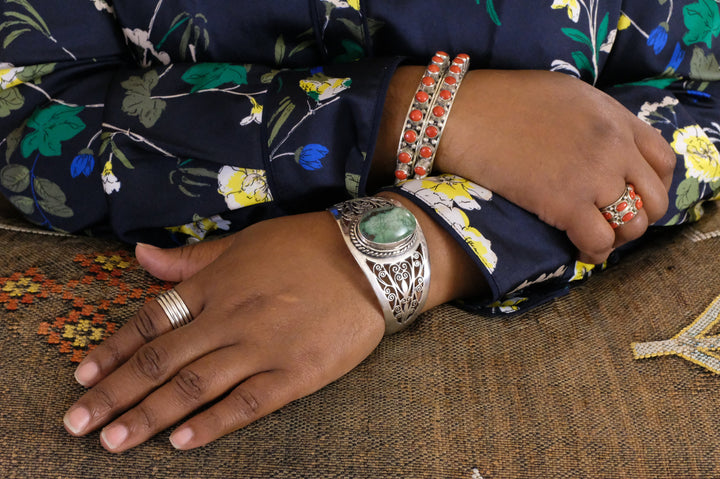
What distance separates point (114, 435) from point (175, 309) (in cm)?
11

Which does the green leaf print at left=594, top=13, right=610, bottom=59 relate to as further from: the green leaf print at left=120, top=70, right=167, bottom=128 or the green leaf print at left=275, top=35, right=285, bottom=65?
the green leaf print at left=120, top=70, right=167, bottom=128

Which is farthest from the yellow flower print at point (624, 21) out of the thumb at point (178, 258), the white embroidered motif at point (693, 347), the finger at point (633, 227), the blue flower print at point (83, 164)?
the blue flower print at point (83, 164)

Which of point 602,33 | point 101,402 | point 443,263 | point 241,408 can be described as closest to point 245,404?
point 241,408

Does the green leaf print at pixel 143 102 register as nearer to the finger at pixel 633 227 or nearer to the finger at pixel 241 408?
the finger at pixel 241 408

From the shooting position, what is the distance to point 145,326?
48 centimetres

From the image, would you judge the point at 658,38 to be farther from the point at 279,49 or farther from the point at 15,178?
the point at 15,178

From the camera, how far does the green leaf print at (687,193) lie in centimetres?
62

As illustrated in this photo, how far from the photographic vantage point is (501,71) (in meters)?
0.59

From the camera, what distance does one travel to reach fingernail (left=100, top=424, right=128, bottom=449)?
1.36 feet

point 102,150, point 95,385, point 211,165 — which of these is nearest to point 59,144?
point 102,150

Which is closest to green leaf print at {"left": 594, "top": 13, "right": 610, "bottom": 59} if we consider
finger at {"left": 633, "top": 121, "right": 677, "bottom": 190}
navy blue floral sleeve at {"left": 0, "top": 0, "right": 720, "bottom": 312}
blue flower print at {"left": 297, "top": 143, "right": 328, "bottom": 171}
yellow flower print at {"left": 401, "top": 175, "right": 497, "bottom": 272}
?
navy blue floral sleeve at {"left": 0, "top": 0, "right": 720, "bottom": 312}

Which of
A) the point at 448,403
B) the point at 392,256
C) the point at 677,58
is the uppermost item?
the point at 677,58

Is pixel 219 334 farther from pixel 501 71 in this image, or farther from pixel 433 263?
pixel 501 71

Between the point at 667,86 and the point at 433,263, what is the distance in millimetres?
384
